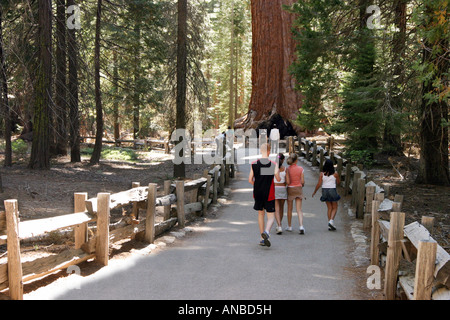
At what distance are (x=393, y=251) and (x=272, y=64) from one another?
95.2ft

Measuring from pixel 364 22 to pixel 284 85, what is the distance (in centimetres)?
1581

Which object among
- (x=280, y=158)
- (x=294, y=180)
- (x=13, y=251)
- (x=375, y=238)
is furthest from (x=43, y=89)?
(x=375, y=238)

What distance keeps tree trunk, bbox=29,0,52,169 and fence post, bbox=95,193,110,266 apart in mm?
9180

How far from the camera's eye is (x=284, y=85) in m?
33.1

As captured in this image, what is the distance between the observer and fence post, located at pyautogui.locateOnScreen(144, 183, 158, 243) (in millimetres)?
8172

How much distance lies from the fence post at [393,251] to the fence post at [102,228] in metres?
3.89

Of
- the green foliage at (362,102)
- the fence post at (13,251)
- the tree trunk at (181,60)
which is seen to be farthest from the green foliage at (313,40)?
the fence post at (13,251)

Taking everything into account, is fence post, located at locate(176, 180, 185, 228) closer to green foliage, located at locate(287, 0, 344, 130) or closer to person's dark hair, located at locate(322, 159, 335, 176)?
person's dark hair, located at locate(322, 159, 335, 176)

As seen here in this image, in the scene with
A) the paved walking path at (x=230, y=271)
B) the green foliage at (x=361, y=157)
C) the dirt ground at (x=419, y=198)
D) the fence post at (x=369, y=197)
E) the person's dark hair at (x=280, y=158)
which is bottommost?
the paved walking path at (x=230, y=271)

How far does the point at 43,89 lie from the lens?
49.8 ft

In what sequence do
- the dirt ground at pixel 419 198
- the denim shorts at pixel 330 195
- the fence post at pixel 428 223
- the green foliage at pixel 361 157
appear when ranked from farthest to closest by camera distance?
the green foliage at pixel 361 157 < the dirt ground at pixel 419 198 < the denim shorts at pixel 330 195 < the fence post at pixel 428 223

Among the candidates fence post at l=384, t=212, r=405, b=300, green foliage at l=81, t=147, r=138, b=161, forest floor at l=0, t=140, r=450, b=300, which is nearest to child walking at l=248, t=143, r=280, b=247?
forest floor at l=0, t=140, r=450, b=300

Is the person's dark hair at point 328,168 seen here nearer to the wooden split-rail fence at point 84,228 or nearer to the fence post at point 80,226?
the wooden split-rail fence at point 84,228

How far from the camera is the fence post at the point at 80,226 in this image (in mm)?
6633
